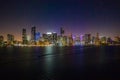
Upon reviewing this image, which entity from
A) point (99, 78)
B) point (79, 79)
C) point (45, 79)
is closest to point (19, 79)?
point (45, 79)

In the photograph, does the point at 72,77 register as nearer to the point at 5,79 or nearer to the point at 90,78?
the point at 90,78

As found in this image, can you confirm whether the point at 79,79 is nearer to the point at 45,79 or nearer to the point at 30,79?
the point at 45,79

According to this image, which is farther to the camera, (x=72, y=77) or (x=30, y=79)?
(x=72, y=77)

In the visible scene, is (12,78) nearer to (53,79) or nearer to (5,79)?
(5,79)

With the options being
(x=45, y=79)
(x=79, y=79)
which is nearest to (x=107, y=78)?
(x=79, y=79)

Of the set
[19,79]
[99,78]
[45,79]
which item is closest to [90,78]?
[99,78]

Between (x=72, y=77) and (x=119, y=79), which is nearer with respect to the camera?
(x=119, y=79)

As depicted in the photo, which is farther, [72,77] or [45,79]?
[72,77]
